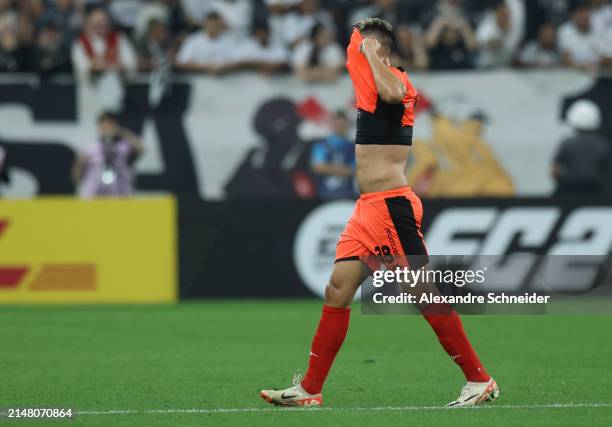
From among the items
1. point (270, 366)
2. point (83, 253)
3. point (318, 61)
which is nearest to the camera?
point (270, 366)

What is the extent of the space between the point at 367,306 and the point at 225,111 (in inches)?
197

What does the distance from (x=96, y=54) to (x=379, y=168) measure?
37.7ft

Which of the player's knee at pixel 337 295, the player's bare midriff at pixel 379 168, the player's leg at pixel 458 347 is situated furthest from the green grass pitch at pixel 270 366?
the player's bare midriff at pixel 379 168

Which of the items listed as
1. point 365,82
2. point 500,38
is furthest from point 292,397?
point 500,38

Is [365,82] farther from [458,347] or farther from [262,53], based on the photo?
[262,53]

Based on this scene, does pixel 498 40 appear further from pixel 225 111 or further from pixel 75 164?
pixel 75 164

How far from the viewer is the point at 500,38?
63.5ft

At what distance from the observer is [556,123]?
19.0 meters

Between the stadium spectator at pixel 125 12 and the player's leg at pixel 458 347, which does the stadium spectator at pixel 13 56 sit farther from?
the player's leg at pixel 458 347

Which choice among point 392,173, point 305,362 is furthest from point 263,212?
point 392,173

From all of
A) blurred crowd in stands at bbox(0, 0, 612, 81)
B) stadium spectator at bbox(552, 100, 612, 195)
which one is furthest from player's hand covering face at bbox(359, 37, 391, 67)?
blurred crowd in stands at bbox(0, 0, 612, 81)

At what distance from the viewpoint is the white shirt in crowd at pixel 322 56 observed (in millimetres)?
18938

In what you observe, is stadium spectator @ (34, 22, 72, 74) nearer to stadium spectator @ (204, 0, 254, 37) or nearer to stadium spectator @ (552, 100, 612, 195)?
stadium spectator @ (204, 0, 254, 37)

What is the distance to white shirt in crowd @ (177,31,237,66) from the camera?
754 inches
